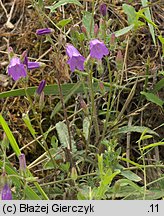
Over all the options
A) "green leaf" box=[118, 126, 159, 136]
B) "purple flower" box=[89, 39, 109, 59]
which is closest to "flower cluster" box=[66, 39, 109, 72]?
"purple flower" box=[89, 39, 109, 59]

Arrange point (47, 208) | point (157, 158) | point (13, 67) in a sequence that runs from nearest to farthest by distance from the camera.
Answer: point (47, 208) → point (13, 67) → point (157, 158)

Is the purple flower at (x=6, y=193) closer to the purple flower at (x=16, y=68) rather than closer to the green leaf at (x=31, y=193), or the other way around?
the green leaf at (x=31, y=193)

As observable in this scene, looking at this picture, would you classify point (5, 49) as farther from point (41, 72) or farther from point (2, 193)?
point (2, 193)

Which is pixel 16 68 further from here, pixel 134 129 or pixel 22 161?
pixel 134 129

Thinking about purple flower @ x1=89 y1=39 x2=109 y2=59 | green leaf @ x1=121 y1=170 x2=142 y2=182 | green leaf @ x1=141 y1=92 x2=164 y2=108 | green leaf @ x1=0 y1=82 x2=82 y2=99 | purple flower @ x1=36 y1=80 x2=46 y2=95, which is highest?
purple flower @ x1=89 y1=39 x2=109 y2=59

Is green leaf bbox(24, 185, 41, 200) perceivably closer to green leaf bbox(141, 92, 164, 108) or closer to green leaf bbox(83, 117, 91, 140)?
green leaf bbox(83, 117, 91, 140)

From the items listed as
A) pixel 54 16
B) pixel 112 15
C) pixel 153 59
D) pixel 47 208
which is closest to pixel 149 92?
pixel 153 59

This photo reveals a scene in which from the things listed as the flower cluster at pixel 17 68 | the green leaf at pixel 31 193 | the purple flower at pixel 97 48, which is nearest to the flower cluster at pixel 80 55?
the purple flower at pixel 97 48

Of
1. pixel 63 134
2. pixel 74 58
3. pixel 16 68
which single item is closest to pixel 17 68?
pixel 16 68
